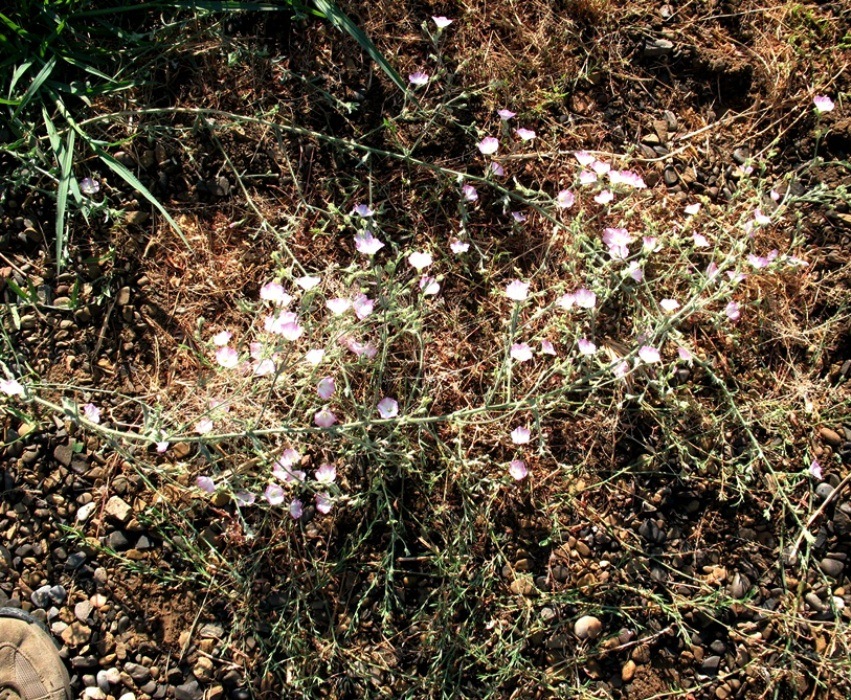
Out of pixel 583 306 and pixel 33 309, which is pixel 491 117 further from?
pixel 33 309

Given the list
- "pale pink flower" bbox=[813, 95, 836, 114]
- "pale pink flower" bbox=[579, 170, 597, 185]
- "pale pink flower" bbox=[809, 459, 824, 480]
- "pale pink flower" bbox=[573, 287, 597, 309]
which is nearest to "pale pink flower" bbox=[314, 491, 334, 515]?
"pale pink flower" bbox=[573, 287, 597, 309]

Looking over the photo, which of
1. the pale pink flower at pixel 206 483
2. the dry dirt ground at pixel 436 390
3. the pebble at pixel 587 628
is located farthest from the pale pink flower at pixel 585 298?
the pale pink flower at pixel 206 483

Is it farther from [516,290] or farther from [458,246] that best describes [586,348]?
[458,246]

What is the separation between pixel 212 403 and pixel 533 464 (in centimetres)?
94

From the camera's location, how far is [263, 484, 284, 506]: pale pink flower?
7.20 ft

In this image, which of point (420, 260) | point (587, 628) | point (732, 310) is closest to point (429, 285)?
point (420, 260)

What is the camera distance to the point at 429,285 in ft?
7.36

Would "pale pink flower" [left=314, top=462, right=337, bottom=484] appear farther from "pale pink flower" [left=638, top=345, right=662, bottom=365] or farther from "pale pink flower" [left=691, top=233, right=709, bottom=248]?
"pale pink flower" [left=691, top=233, right=709, bottom=248]

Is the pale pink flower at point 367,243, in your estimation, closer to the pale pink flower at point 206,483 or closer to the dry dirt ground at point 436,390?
the dry dirt ground at point 436,390

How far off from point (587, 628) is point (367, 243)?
1246mm

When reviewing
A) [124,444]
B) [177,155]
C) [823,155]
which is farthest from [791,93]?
[124,444]

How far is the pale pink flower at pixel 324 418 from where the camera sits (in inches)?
84.6

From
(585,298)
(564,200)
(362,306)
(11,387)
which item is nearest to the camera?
(11,387)

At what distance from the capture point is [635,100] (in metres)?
2.64
